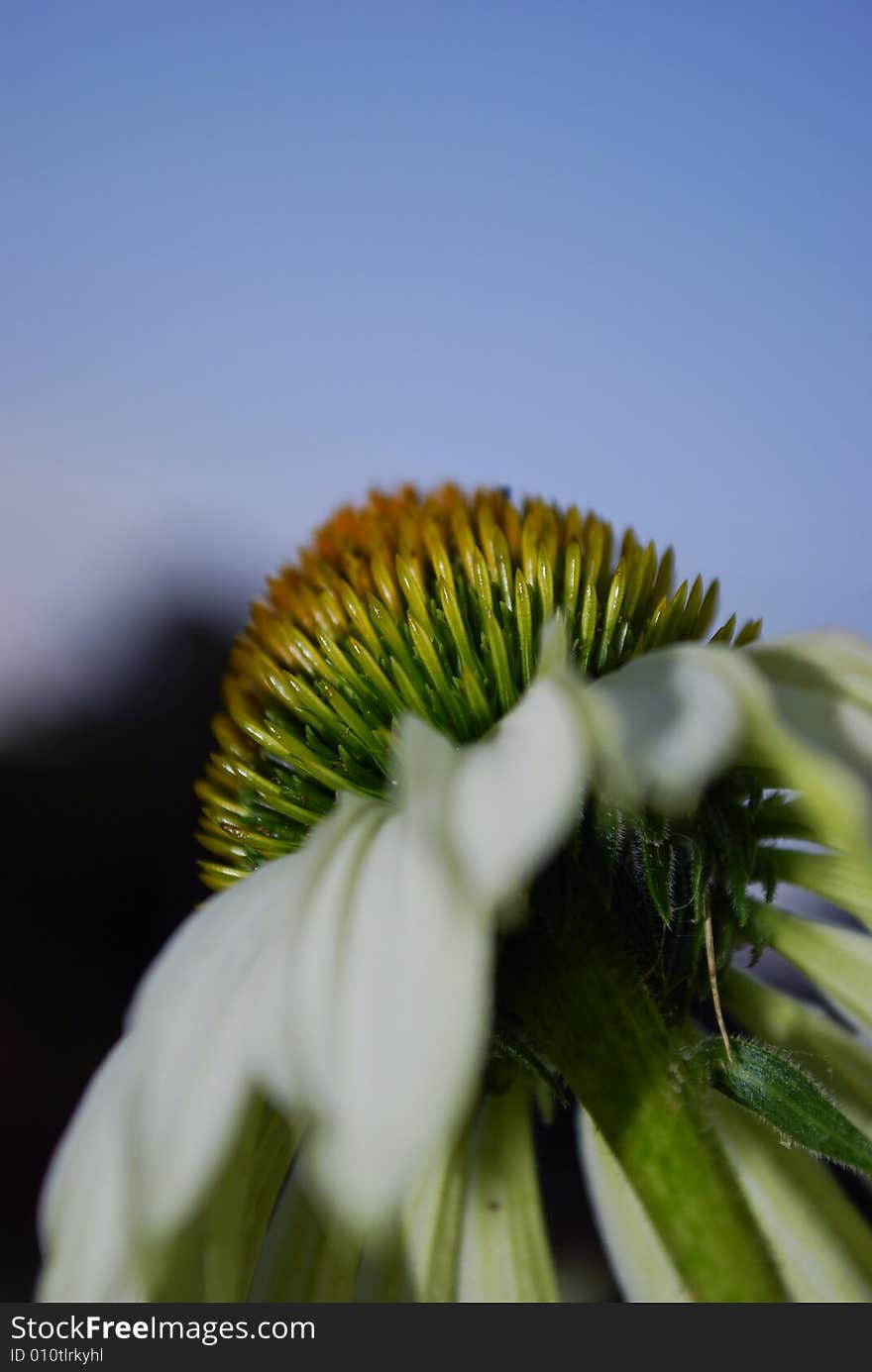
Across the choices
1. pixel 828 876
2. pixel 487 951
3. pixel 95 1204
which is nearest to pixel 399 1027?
pixel 487 951

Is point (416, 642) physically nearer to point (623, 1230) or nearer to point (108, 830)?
point (623, 1230)

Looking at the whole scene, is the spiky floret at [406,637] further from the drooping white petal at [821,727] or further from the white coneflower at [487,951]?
the drooping white petal at [821,727]

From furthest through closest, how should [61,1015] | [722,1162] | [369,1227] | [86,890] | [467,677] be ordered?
[86,890] < [61,1015] < [467,677] < [722,1162] < [369,1227]

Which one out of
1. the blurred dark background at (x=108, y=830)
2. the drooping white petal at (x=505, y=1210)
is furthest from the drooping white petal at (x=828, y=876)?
the blurred dark background at (x=108, y=830)

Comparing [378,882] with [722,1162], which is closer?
[378,882]

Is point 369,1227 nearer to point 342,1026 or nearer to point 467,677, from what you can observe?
point 342,1026

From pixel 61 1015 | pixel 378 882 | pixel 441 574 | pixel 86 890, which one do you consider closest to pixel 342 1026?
pixel 378 882
